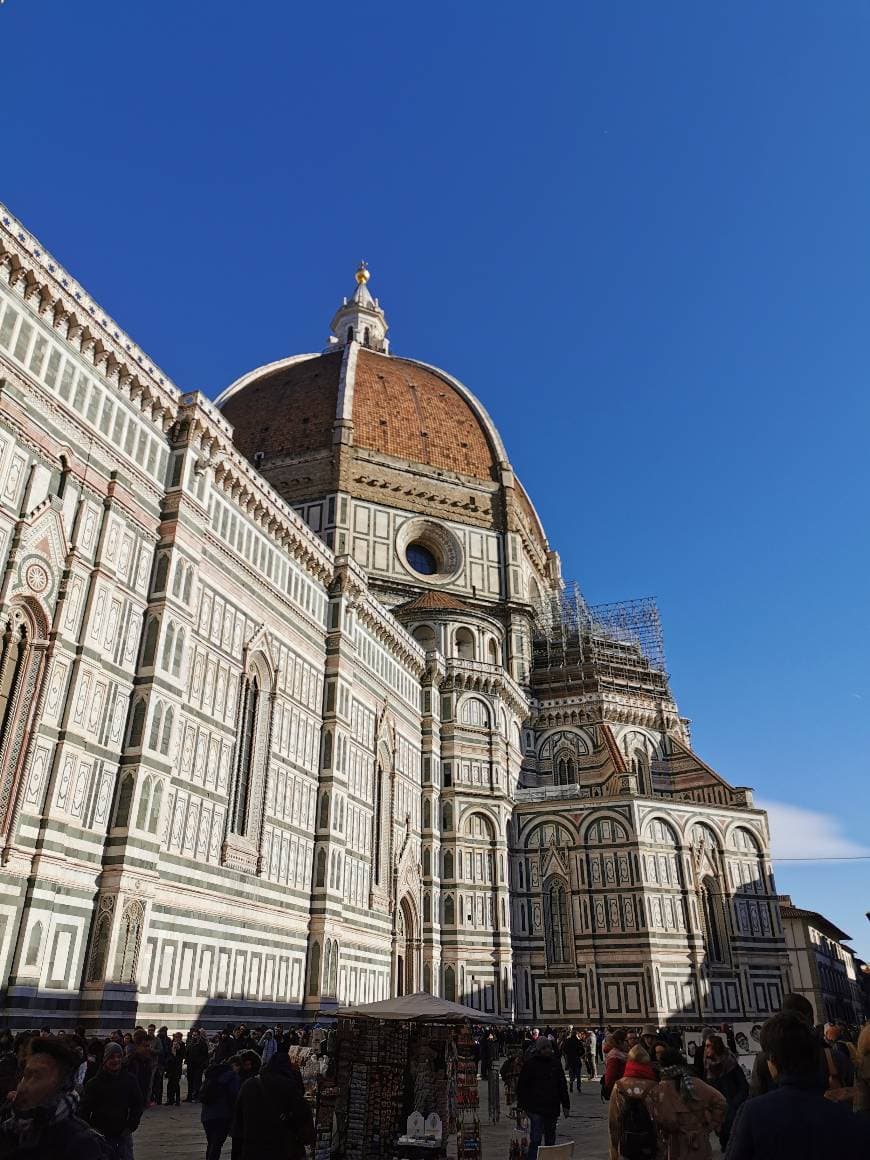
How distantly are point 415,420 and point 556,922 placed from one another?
90.9 feet

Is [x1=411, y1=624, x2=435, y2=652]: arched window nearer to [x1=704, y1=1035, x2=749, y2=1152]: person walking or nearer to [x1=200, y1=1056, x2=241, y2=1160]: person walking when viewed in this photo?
[x1=200, y1=1056, x2=241, y2=1160]: person walking

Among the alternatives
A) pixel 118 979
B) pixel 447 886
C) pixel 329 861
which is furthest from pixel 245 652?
pixel 447 886

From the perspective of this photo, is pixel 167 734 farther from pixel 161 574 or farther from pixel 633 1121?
pixel 633 1121

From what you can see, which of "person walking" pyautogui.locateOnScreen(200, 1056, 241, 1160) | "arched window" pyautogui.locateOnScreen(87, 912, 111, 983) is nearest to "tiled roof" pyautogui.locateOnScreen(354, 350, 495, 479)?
"arched window" pyautogui.locateOnScreen(87, 912, 111, 983)

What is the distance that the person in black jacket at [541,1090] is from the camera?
8688 millimetres

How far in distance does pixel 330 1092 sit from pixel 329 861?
57.0 feet

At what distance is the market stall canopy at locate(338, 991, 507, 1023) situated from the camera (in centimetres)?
1027

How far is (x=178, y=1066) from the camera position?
16.2 m

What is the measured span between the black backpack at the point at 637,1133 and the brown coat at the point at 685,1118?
83mm

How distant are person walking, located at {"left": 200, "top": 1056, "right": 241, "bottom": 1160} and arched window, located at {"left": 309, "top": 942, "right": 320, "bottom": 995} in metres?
17.6

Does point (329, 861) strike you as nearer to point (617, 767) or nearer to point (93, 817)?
point (93, 817)

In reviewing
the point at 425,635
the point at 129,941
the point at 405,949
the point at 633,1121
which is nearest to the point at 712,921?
the point at 405,949

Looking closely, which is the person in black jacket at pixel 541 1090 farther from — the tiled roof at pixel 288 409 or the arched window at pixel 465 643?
the tiled roof at pixel 288 409

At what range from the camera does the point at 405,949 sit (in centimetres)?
3294
